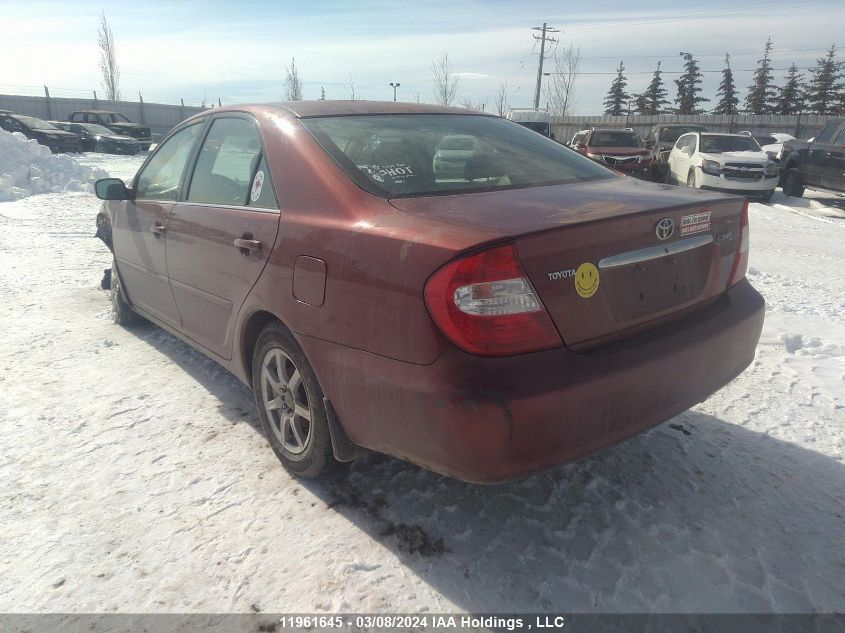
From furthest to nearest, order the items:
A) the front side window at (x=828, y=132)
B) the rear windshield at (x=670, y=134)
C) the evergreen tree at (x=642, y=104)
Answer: the evergreen tree at (x=642, y=104), the rear windshield at (x=670, y=134), the front side window at (x=828, y=132)

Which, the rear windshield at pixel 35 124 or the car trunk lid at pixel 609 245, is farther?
the rear windshield at pixel 35 124

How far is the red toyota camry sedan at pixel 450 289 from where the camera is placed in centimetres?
193

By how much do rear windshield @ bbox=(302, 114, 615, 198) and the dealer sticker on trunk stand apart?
61 centimetres

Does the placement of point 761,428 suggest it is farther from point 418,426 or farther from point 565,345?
point 418,426

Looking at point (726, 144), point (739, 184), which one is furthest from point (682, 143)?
point (739, 184)

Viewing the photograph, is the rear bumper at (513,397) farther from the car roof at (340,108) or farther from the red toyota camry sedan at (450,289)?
the car roof at (340,108)

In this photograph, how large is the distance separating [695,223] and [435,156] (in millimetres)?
1122

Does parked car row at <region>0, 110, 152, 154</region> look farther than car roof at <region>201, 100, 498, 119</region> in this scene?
Yes

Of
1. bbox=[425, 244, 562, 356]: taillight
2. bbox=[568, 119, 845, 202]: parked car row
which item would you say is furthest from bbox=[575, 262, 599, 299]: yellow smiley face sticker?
bbox=[568, 119, 845, 202]: parked car row

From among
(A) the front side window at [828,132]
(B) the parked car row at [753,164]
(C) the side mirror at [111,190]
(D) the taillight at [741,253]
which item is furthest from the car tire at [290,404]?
(A) the front side window at [828,132]

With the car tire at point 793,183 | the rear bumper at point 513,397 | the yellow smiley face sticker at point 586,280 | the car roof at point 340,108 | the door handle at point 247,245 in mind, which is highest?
the car roof at point 340,108

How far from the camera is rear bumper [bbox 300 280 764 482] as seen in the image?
74.8 inches

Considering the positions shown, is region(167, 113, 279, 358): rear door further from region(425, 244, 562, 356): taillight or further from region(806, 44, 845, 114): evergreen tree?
region(806, 44, 845, 114): evergreen tree

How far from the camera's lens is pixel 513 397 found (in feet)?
6.18
